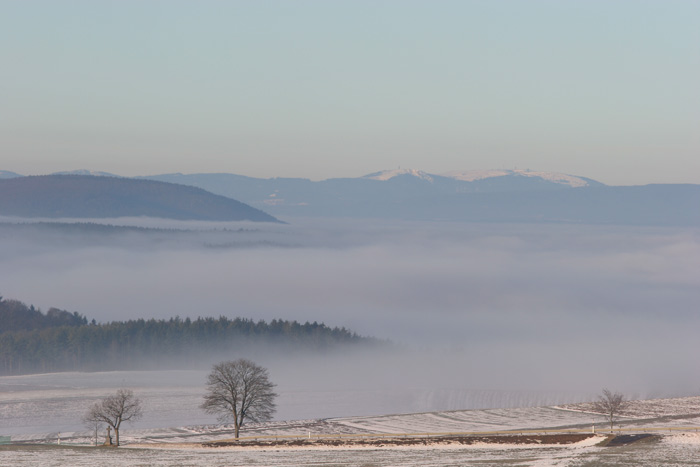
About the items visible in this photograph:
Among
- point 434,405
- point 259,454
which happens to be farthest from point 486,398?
point 259,454

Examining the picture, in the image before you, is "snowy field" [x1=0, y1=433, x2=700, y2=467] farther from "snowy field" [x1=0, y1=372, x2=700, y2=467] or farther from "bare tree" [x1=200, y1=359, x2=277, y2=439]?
"bare tree" [x1=200, y1=359, x2=277, y2=439]

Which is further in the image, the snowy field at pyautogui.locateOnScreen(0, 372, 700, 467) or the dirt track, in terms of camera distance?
the dirt track

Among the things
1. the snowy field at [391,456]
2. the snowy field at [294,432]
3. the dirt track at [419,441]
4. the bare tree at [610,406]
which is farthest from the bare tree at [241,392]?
the bare tree at [610,406]

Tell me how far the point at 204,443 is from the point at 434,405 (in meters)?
82.8

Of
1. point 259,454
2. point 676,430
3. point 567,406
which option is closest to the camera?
point 259,454

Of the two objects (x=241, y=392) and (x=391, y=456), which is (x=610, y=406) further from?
(x=391, y=456)

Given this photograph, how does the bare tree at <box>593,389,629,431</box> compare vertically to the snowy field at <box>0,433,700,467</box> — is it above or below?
above

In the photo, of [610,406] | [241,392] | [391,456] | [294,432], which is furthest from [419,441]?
[610,406]

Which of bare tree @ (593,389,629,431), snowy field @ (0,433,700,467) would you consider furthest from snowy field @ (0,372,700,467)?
bare tree @ (593,389,629,431)

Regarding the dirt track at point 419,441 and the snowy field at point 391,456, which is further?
the dirt track at point 419,441

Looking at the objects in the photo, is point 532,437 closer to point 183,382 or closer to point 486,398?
point 486,398

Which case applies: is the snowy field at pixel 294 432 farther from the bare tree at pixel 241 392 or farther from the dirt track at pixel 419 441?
the bare tree at pixel 241 392

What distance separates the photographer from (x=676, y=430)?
4240 inches

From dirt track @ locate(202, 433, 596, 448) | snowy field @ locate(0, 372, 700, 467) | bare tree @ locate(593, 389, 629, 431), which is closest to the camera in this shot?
snowy field @ locate(0, 372, 700, 467)
